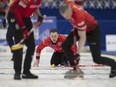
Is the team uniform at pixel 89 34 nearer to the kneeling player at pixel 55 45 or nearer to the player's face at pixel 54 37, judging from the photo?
the kneeling player at pixel 55 45

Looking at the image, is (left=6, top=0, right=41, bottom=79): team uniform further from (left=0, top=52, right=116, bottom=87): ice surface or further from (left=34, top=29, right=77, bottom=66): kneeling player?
(left=34, top=29, right=77, bottom=66): kneeling player

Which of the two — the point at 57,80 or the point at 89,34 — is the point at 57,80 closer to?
the point at 57,80

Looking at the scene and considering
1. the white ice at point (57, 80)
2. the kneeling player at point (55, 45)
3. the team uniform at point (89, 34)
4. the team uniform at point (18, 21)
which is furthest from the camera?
the kneeling player at point (55, 45)

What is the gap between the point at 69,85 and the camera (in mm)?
4734

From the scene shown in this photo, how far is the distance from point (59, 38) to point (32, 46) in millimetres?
1810

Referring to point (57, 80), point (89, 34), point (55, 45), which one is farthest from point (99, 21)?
point (57, 80)

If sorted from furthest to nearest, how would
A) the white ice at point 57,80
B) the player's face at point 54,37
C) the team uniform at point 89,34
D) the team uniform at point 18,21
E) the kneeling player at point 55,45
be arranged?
the player's face at point 54,37 < the kneeling player at point 55,45 < the team uniform at point 18,21 < the team uniform at point 89,34 < the white ice at point 57,80

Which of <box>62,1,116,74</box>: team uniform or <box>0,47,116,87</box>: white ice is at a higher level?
<box>62,1,116,74</box>: team uniform

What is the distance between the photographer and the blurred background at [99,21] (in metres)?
10.6

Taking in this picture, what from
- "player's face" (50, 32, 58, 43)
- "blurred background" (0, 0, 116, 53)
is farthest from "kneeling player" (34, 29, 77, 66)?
"blurred background" (0, 0, 116, 53)

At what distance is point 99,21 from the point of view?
11000 millimetres

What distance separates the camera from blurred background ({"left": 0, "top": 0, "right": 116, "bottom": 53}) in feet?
34.7

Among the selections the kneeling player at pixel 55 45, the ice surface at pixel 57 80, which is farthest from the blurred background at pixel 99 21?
the ice surface at pixel 57 80

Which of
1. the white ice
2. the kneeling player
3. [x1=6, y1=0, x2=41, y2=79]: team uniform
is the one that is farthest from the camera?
the kneeling player
